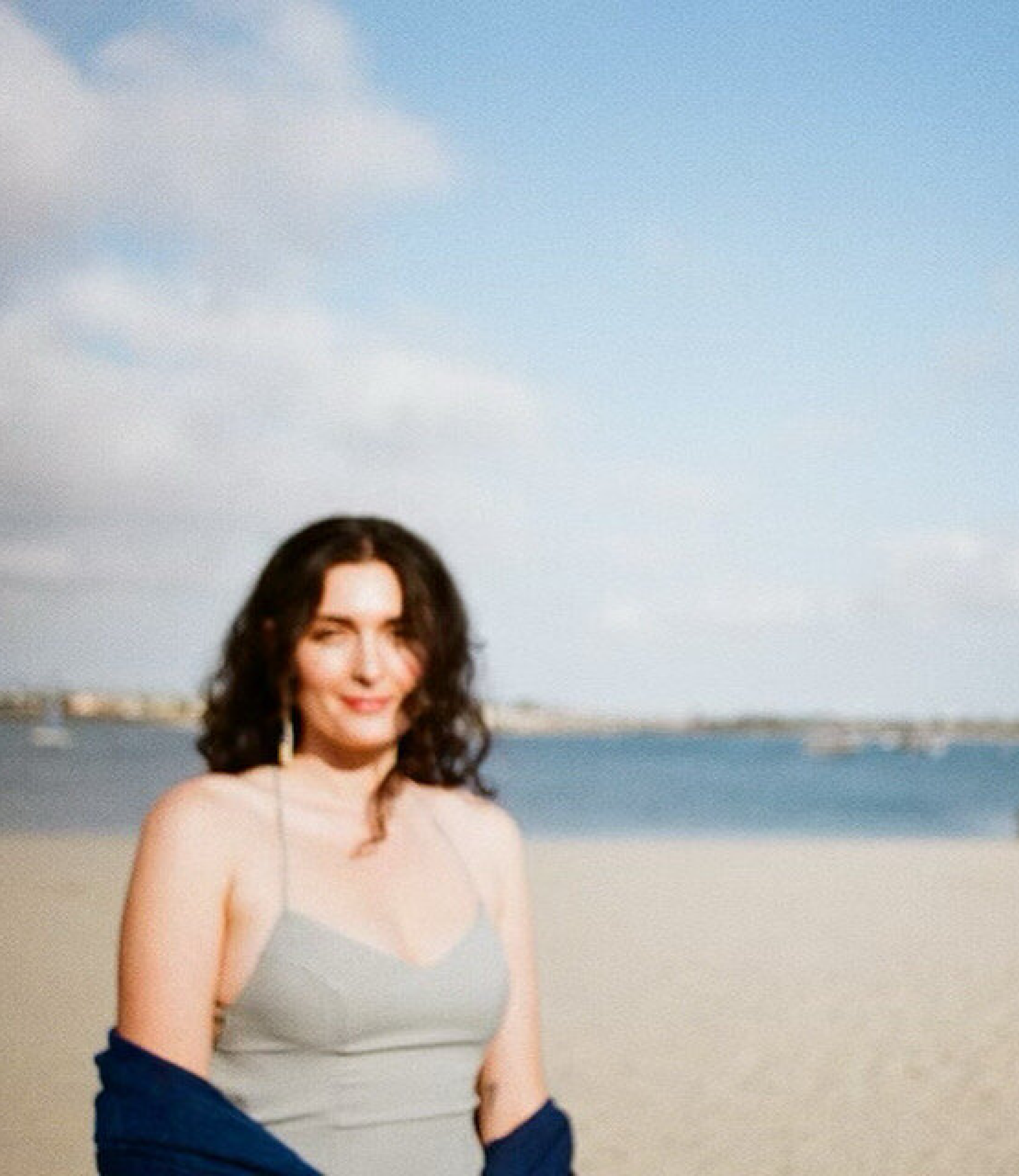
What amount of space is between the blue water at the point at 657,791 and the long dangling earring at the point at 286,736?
0.79 m

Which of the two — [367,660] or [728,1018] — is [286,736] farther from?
[728,1018]

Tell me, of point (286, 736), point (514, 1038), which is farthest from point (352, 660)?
point (514, 1038)

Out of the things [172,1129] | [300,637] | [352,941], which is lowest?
[172,1129]

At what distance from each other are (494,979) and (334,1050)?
289mm

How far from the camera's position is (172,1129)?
5.64 ft

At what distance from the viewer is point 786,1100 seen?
7410 mm

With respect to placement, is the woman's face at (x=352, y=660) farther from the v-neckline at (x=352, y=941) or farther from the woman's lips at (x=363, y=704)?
the v-neckline at (x=352, y=941)

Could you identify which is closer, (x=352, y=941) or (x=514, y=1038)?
(x=352, y=941)

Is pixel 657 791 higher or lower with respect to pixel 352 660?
lower

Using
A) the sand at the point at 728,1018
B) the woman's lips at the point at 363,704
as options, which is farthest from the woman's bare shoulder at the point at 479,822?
the sand at the point at 728,1018

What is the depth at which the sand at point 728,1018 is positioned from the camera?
664 centimetres

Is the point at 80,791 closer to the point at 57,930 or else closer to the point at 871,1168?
the point at 57,930

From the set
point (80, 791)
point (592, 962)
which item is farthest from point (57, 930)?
point (80, 791)

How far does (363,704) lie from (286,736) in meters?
0.17
